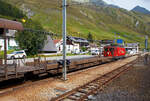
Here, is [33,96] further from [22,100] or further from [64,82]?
[64,82]

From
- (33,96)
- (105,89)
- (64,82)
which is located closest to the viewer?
(33,96)

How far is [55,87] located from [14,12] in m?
115

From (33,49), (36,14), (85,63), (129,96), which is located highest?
(36,14)

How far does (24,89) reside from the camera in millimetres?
8672

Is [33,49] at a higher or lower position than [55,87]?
higher

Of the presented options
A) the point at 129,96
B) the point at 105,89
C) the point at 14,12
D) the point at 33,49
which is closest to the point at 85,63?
the point at 33,49

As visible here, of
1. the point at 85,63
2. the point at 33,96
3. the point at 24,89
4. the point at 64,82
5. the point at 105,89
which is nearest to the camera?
the point at 33,96

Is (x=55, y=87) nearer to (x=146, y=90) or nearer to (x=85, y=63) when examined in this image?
(x=146, y=90)

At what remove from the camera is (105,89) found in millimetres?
9242

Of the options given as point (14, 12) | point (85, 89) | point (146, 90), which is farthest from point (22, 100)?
point (14, 12)

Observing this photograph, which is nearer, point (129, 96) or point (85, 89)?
point (129, 96)

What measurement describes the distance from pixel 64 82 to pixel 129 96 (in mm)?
4557

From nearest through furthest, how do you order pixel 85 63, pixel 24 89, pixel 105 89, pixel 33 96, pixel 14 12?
1. pixel 33 96
2. pixel 24 89
3. pixel 105 89
4. pixel 85 63
5. pixel 14 12

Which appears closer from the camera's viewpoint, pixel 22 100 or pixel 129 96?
pixel 22 100
